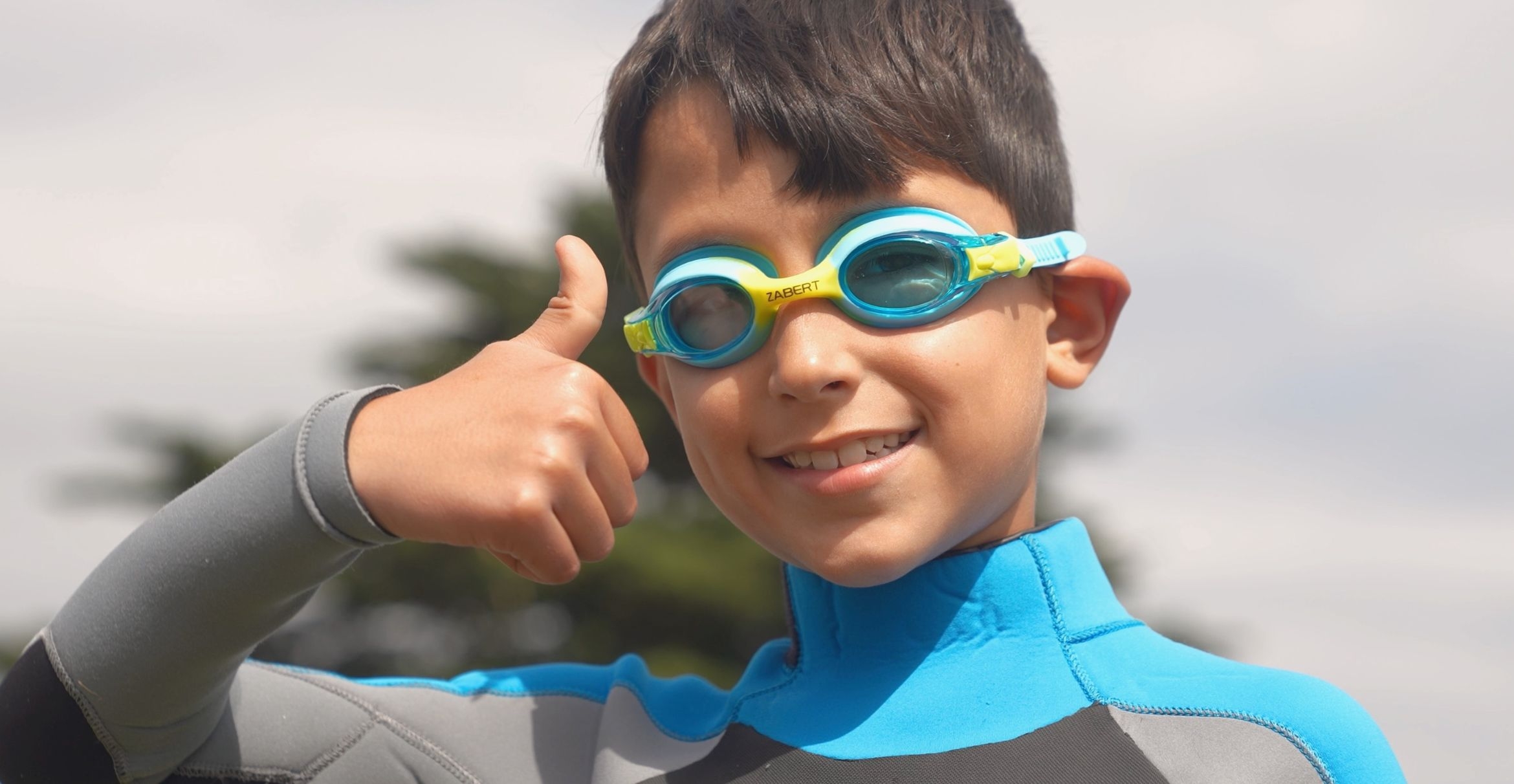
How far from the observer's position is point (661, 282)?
2.28 meters

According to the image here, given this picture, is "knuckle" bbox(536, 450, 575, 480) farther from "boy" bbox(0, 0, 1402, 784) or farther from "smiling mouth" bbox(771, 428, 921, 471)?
"smiling mouth" bbox(771, 428, 921, 471)

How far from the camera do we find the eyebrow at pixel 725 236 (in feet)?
7.13

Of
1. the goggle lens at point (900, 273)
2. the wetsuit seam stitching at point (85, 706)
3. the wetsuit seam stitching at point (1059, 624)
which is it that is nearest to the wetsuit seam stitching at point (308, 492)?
the wetsuit seam stitching at point (85, 706)

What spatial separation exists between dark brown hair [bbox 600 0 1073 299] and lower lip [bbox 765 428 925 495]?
42cm

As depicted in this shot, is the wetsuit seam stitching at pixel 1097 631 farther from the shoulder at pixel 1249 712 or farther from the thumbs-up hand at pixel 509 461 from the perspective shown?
the thumbs-up hand at pixel 509 461

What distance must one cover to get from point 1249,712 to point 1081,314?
2.60 ft

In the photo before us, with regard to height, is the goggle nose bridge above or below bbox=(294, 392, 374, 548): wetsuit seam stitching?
above

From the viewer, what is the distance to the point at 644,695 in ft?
7.89

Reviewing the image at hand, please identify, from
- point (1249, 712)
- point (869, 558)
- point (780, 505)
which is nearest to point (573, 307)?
point (780, 505)

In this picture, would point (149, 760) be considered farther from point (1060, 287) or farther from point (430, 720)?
point (1060, 287)

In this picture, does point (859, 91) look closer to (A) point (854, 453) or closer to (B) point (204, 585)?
(A) point (854, 453)

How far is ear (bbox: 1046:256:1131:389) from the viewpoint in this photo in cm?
242

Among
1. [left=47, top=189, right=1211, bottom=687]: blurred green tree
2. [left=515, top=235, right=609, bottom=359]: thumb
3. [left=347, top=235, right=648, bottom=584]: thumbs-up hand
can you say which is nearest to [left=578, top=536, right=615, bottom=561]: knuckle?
[left=347, top=235, right=648, bottom=584]: thumbs-up hand

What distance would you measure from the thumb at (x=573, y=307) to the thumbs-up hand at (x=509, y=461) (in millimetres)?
41
